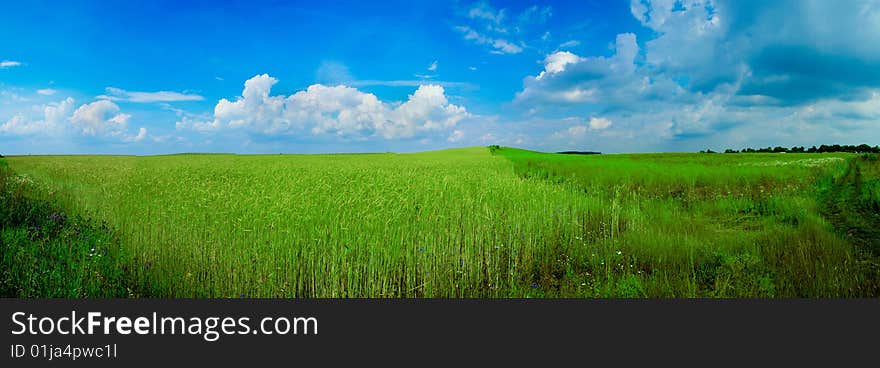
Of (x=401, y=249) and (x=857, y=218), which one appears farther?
(x=857, y=218)

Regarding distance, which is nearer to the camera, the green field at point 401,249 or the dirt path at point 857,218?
the green field at point 401,249

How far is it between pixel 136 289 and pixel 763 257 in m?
7.99

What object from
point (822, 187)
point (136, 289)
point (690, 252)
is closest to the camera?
point (136, 289)

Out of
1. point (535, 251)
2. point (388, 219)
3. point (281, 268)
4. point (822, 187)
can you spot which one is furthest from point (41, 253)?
point (822, 187)

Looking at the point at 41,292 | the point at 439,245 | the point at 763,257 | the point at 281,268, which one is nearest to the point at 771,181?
the point at 763,257

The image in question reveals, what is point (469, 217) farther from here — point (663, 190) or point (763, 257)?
point (663, 190)

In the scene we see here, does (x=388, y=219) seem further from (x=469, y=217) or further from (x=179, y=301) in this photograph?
(x=179, y=301)

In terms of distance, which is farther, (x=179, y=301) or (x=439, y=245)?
(x=439, y=245)

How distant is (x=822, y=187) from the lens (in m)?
12.9

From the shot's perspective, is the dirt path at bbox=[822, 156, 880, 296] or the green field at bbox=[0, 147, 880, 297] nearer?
the green field at bbox=[0, 147, 880, 297]

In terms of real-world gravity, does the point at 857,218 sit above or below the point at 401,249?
above

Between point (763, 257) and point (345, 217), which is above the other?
point (345, 217)

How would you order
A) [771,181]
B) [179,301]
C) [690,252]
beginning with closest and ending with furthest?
[179,301], [690,252], [771,181]

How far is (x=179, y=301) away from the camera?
400 cm
